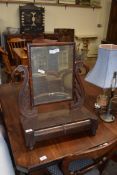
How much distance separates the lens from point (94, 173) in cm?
121

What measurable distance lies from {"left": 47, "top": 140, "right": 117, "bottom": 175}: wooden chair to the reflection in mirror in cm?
36

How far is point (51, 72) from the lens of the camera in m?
1.07

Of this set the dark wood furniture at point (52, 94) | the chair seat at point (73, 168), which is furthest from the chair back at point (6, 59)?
the chair seat at point (73, 168)

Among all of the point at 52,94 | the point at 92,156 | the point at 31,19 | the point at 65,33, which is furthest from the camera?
the point at 65,33

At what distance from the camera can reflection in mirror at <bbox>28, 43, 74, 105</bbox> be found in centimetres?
102

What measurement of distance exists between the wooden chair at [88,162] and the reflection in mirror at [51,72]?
14.2 inches

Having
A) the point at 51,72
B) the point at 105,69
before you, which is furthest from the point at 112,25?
the point at 51,72

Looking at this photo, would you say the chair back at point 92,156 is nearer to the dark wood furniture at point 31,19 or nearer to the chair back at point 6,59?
the chair back at point 6,59

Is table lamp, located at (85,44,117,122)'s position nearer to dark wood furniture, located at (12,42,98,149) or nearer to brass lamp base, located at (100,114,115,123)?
brass lamp base, located at (100,114,115,123)

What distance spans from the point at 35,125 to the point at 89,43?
4.29m

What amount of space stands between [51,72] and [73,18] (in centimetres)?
388

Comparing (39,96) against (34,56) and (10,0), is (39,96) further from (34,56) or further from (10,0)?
(10,0)

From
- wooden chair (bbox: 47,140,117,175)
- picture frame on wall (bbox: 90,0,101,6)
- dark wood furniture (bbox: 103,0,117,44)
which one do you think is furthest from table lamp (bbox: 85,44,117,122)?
picture frame on wall (bbox: 90,0,101,6)

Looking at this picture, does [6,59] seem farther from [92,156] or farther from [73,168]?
[92,156]
